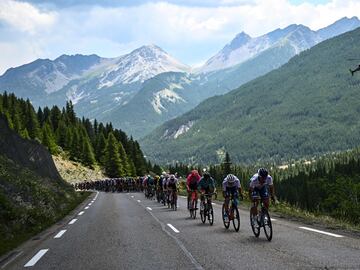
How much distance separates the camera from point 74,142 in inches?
4331

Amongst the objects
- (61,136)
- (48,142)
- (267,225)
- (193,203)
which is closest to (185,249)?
(267,225)

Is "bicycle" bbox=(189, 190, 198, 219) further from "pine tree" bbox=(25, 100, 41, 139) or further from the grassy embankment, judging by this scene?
"pine tree" bbox=(25, 100, 41, 139)

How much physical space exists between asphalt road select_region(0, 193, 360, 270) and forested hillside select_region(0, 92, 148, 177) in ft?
285

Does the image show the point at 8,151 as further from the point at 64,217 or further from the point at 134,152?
the point at 134,152

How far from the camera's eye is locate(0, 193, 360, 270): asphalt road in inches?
371

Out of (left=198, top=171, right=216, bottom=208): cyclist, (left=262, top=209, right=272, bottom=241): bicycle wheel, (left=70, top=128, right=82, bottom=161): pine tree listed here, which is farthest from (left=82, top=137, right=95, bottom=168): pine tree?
(left=262, top=209, right=272, bottom=241): bicycle wheel

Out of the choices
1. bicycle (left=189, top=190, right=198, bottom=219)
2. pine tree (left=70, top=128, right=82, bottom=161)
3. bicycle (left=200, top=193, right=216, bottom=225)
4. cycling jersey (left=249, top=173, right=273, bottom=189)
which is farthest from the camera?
pine tree (left=70, top=128, right=82, bottom=161)

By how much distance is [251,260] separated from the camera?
9.60 metres

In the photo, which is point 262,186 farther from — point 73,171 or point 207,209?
point 73,171

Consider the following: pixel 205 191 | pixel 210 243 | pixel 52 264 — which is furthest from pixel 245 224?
pixel 52 264

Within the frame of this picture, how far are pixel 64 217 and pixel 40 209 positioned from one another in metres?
2.16

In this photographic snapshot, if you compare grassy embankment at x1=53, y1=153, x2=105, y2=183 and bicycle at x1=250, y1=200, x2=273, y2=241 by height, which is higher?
grassy embankment at x1=53, y1=153, x2=105, y2=183

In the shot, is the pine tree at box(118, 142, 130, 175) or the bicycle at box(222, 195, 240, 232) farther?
the pine tree at box(118, 142, 130, 175)

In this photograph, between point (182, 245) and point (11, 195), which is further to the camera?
point (11, 195)
